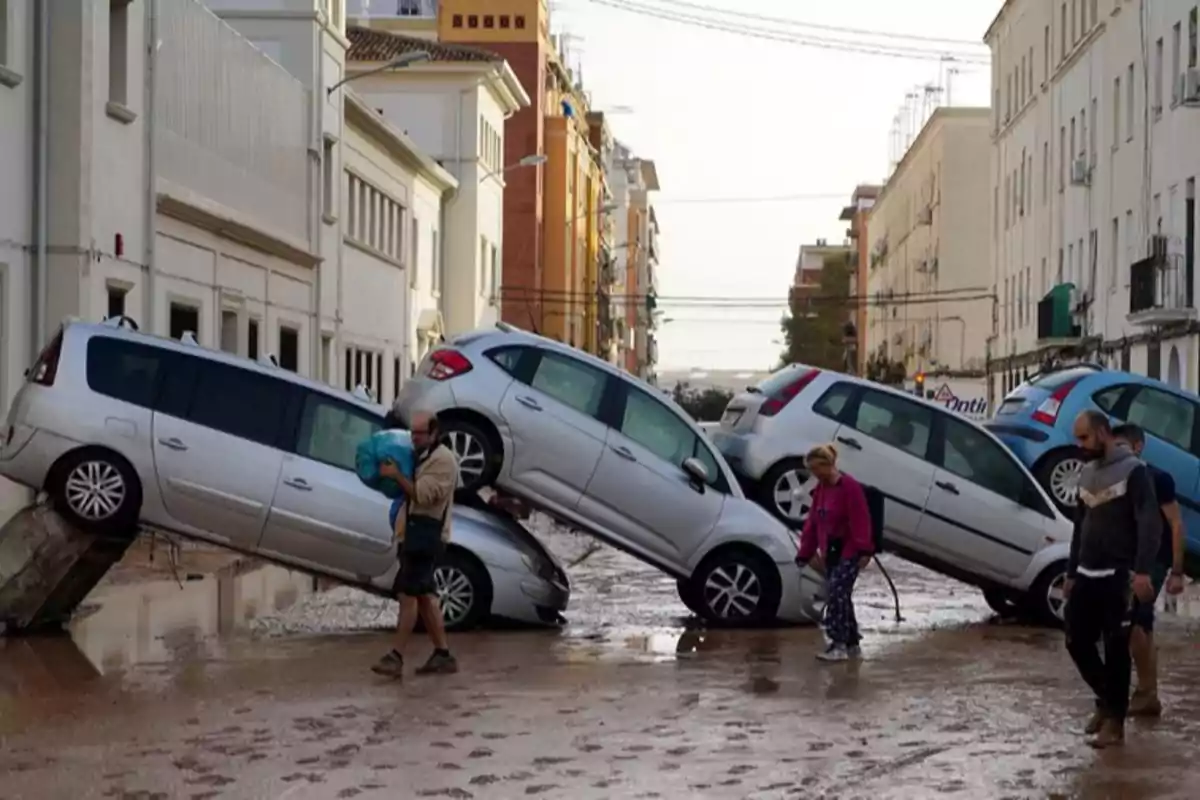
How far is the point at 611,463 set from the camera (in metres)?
Result: 17.2

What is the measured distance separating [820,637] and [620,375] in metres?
2.50

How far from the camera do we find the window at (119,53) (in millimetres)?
26906

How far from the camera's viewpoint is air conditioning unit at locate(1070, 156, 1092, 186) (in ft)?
164

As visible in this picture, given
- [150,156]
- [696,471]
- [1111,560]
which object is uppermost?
[150,156]

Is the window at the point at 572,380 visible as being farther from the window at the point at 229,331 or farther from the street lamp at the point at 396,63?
the street lamp at the point at 396,63

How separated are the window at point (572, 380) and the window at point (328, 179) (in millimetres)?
24780

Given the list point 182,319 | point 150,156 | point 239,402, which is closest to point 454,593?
point 239,402

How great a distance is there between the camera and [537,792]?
9453mm

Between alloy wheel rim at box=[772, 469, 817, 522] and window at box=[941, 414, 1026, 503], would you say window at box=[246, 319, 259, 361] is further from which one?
window at box=[941, 414, 1026, 503]

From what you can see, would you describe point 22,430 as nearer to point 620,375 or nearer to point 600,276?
point 620,375

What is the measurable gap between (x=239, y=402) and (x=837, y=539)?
4382mm

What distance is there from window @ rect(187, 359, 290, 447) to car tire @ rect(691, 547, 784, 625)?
3547 millimetres

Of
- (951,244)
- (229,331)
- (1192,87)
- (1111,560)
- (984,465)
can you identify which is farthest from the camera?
(951,244)

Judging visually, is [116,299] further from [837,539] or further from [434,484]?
[434,484]
